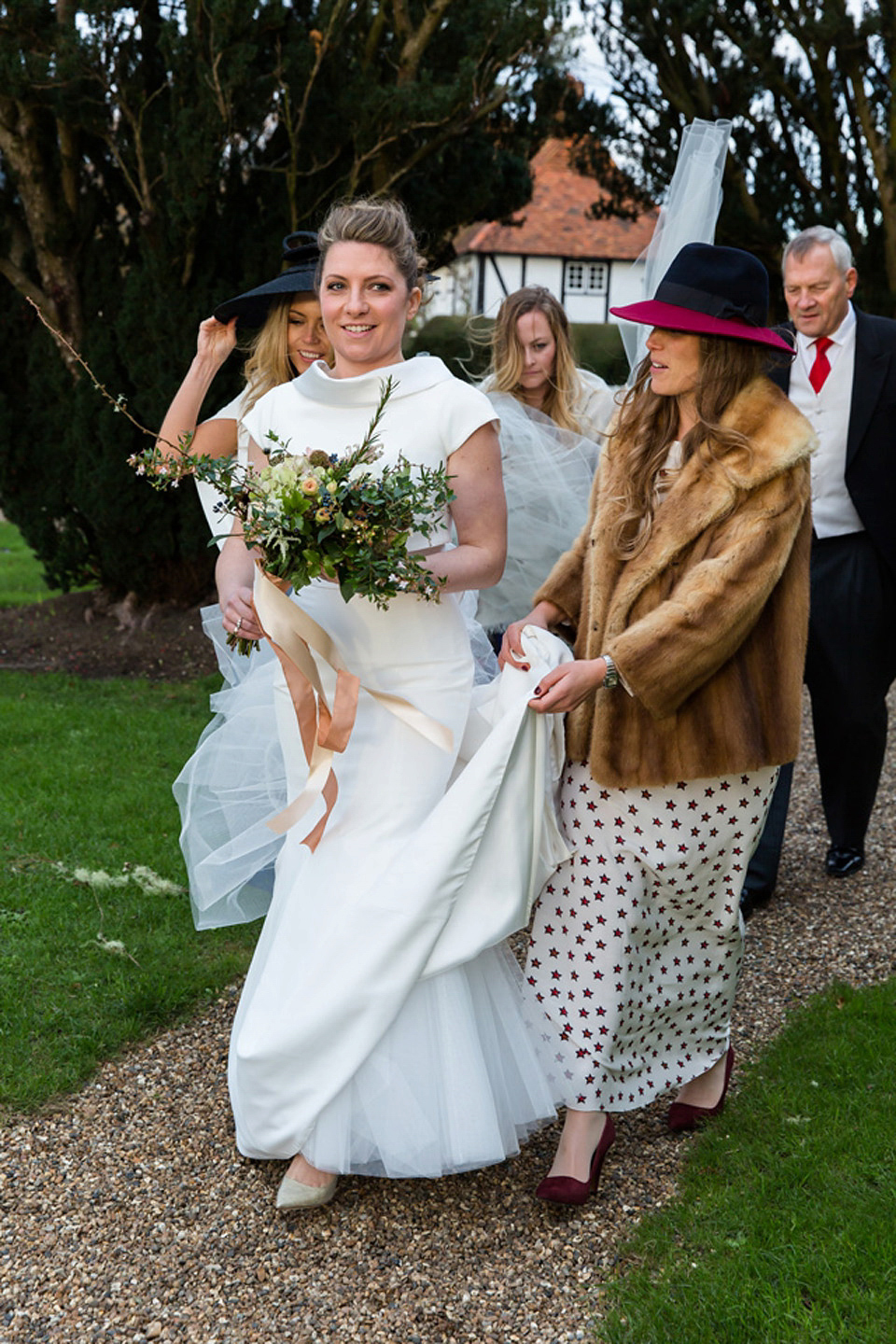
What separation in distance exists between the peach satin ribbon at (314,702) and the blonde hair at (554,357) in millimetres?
2598

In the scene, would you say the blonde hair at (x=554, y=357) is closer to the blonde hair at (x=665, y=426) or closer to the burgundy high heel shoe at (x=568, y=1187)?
the blonde hair at (x=665, y=426)

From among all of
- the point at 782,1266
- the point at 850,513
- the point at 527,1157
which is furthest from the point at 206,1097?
the point at 850,513

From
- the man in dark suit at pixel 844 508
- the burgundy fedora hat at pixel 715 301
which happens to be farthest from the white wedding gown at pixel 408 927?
the man in dark suit at pixel 844 508

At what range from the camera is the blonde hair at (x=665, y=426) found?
3035mm

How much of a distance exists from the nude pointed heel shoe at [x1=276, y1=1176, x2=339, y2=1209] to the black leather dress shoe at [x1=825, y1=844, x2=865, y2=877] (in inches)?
124

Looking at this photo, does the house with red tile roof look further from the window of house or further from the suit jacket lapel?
the suit jacket lapel

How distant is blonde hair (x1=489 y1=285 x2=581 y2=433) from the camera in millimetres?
5363

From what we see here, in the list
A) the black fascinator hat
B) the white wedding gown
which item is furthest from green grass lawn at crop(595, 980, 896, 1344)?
the black fascinator hat

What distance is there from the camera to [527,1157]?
11.1ft

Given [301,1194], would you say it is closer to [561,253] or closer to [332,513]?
[332,513]

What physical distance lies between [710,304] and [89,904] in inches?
129

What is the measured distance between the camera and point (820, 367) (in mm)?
5062

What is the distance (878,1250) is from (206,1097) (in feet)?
6.05

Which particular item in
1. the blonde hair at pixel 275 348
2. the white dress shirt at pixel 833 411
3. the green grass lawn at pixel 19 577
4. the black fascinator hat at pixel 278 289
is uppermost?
the black fascinator hat at pixel 278 289
